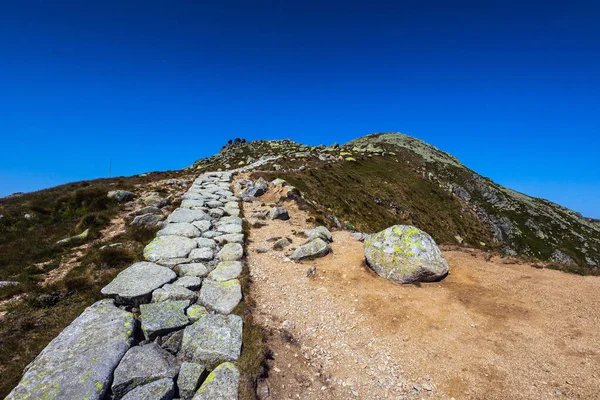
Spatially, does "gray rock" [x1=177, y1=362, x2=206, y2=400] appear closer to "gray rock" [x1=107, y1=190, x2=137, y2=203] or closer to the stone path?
the stone path

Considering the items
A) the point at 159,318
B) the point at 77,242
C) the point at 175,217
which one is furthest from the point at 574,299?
the point at 77,242

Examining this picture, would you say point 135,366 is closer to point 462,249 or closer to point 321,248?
point 321,248

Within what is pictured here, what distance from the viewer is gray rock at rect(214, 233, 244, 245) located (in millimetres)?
13356

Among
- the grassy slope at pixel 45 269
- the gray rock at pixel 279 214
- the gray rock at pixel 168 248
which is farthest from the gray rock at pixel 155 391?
the gray rock at pixel 279 214

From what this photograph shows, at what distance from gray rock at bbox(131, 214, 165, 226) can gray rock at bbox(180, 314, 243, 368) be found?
389 inches

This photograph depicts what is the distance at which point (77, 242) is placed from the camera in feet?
43.6

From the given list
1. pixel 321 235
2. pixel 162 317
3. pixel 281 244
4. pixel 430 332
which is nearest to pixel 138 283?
pixel 162 317

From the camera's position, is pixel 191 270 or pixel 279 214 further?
pixel 279 214

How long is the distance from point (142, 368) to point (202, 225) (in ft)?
30.7

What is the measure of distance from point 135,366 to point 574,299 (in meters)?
14.1

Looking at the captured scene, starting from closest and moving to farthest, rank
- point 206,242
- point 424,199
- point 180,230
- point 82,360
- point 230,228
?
point 82,360
point 206,242
point 180,230
point 230,228
point 424,199

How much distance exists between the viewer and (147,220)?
15.7 m

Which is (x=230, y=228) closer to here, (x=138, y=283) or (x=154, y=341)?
(x=138, y=283)

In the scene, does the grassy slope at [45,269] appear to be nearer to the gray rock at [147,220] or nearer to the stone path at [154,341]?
the gray rock at [147,220]
